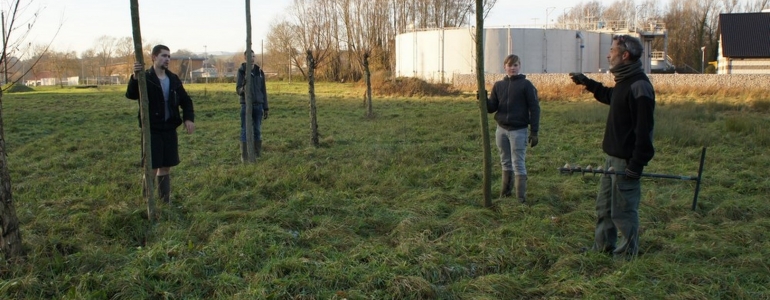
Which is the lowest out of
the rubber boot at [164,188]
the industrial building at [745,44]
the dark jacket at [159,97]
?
the rubber boot at [164,188]

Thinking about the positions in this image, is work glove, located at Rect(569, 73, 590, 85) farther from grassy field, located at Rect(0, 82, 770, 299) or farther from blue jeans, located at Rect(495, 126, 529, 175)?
blue jeans, located at Rect(495, 126, 529, 175)

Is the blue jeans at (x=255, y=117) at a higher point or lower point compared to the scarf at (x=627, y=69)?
lower

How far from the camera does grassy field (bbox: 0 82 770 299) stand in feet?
12.8

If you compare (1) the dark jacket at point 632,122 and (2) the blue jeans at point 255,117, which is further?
(2) the blue jeans at point 255,117

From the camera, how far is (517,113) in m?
6.25

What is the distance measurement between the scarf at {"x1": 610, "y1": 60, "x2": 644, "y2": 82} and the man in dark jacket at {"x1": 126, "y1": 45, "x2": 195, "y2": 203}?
4.13 metres

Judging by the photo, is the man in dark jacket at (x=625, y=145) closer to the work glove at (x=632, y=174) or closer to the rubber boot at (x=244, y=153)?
the work glove at (x=632, y=174)

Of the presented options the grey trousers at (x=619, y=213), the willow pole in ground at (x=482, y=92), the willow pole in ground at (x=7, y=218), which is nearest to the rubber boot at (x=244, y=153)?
the willow pole in ground at (x=482, y=92)

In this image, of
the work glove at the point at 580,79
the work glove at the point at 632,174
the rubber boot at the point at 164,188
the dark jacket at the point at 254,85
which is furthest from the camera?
the dark jacket at the point at 254,85

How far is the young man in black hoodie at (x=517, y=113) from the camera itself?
6.26 m

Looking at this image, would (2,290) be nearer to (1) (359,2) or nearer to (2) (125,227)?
(2) (125,227)

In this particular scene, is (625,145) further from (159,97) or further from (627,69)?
(159,97)

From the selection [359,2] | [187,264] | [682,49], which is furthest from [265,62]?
[187,264]

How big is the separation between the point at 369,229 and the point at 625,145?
236cm
